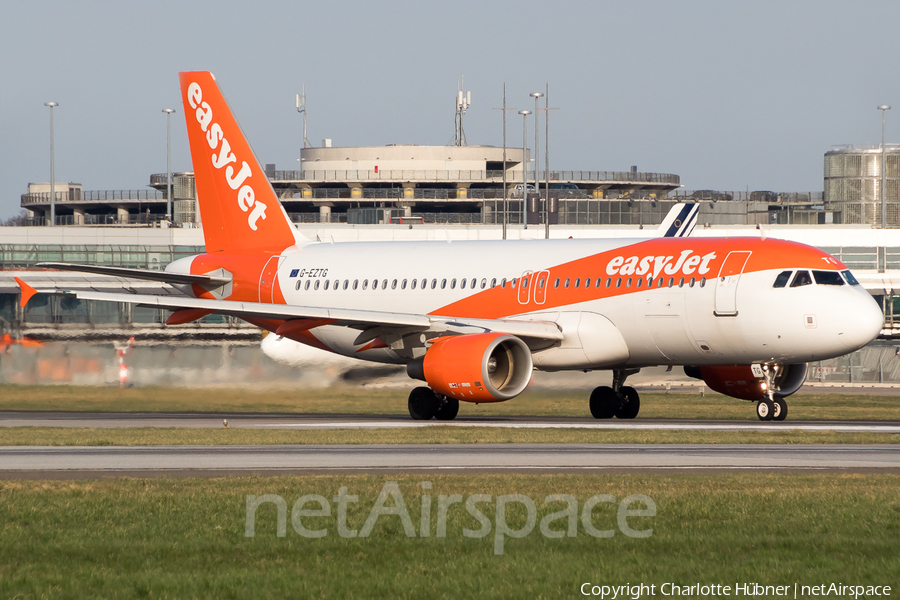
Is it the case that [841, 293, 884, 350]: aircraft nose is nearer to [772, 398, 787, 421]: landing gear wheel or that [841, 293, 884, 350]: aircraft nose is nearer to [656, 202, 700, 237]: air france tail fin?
[772, 398, 787, 421]: landing gear wheel

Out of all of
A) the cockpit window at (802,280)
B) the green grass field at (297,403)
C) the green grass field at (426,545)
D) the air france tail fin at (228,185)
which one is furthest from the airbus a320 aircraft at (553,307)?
the green grass field at (426,545)

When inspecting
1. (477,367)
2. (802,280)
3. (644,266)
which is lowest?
(477,367)

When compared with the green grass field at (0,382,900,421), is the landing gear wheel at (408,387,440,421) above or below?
above

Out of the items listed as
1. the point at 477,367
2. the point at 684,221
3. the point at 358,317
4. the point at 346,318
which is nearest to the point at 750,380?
the point at 477,367

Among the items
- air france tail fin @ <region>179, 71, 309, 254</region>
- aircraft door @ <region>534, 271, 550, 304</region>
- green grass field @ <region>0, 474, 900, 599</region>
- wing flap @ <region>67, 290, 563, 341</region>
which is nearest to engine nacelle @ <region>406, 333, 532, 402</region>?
wing flap @ <region>67, 290, 563, 341</region>

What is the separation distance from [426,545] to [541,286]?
1834 cm

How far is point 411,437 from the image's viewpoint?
70.3ft

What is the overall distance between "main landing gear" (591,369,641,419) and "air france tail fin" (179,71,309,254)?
1027 centimetres

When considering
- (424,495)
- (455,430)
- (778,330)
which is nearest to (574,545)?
(424,495)

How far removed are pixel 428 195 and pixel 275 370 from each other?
74103mm

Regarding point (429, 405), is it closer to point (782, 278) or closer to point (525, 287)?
point (525, 287)

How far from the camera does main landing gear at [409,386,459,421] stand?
27734 mm

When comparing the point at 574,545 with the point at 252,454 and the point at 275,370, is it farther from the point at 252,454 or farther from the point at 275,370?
the point at 275,370

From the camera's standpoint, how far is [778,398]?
88.2 ft
